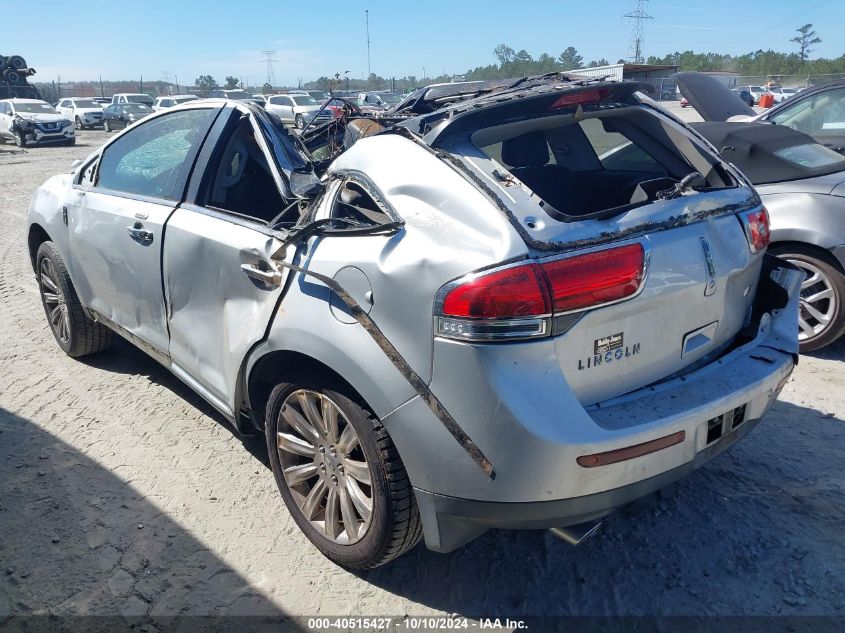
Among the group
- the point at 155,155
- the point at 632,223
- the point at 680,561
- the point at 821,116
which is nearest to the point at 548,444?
the point at 632,223

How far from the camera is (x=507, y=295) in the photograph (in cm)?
200

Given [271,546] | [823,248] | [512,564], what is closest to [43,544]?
[271,546]

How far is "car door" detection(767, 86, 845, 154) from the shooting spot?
20.6ft

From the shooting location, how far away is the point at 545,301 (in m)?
2.01

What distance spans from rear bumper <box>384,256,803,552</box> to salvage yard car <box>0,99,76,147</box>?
29235 mm

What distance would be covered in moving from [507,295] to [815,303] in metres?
3.41

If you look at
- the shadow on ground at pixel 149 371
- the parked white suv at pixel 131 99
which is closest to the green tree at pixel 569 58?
the parked white suv at pixel 131 99

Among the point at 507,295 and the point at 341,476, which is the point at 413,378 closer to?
the point at 507,295

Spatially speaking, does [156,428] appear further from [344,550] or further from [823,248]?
[823,248]

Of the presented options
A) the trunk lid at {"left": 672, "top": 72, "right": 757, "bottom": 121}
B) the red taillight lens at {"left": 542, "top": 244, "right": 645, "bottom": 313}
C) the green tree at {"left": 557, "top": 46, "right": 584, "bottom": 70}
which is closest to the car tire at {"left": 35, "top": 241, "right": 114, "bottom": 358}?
the red taillight lens at {"left": 542, "top": 244, "right": 645, "bottom": 313}

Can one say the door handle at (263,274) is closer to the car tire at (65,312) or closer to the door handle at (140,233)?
the door handle at (140,233)

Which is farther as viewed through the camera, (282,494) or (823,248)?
(823,248)

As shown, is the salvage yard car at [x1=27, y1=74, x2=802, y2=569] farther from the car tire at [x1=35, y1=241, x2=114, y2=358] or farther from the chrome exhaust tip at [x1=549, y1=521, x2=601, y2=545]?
the car tire at [x1=35, y1=241, x2=114, y2=358]

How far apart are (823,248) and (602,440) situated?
3.18 m
